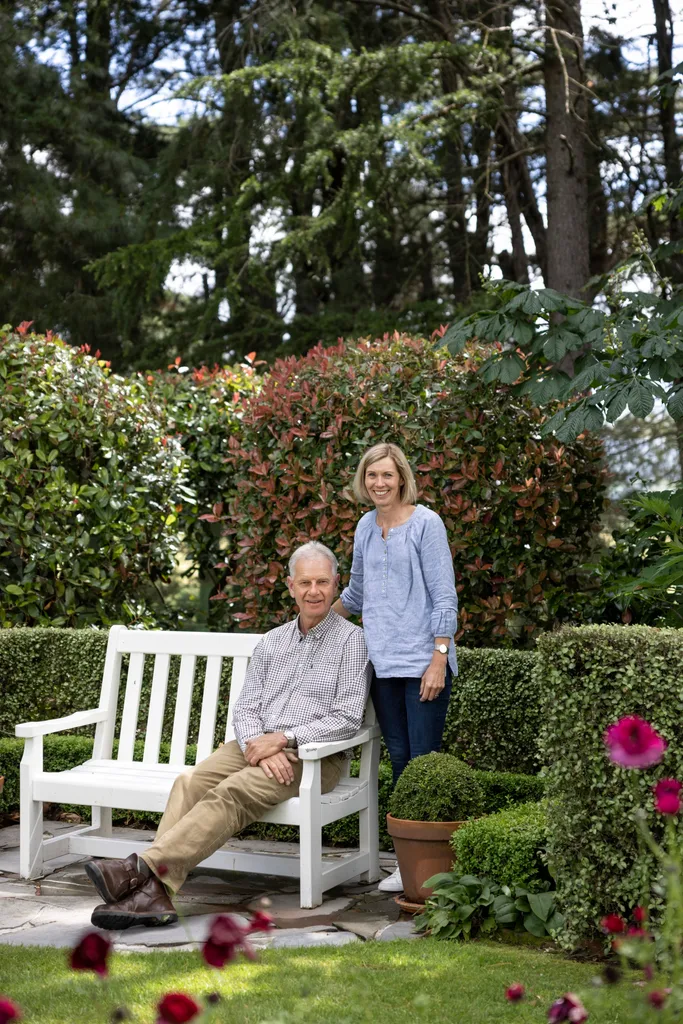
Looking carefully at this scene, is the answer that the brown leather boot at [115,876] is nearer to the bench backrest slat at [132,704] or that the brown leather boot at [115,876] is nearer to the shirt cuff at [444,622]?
the bench backrest slat at [132,704]

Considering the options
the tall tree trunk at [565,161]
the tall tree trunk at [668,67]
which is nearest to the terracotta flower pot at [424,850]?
the tall tree trunk at [565,161]

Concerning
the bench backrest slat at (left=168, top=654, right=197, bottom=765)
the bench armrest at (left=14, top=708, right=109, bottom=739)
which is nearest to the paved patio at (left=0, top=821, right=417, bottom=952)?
the bench backrest slat at (left=168, top=654, right=197, bottom=765)

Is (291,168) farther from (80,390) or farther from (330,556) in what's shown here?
(330,556)

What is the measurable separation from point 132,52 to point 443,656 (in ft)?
43.6

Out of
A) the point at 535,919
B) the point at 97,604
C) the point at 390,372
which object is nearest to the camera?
the point at 535,919

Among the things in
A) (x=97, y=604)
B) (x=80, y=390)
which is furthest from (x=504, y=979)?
(x=80, y=390)

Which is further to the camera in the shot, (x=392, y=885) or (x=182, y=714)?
(x=182, y=714)

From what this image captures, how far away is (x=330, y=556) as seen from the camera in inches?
183

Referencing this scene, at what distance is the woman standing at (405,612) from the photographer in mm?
4410

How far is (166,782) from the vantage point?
4.61 meters

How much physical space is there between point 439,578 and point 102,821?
207 centimetres

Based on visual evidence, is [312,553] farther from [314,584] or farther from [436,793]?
[436,793]

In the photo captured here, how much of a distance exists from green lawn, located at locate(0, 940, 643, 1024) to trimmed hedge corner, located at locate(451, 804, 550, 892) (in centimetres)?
25

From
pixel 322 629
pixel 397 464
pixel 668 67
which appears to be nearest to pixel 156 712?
pixel 322 629
